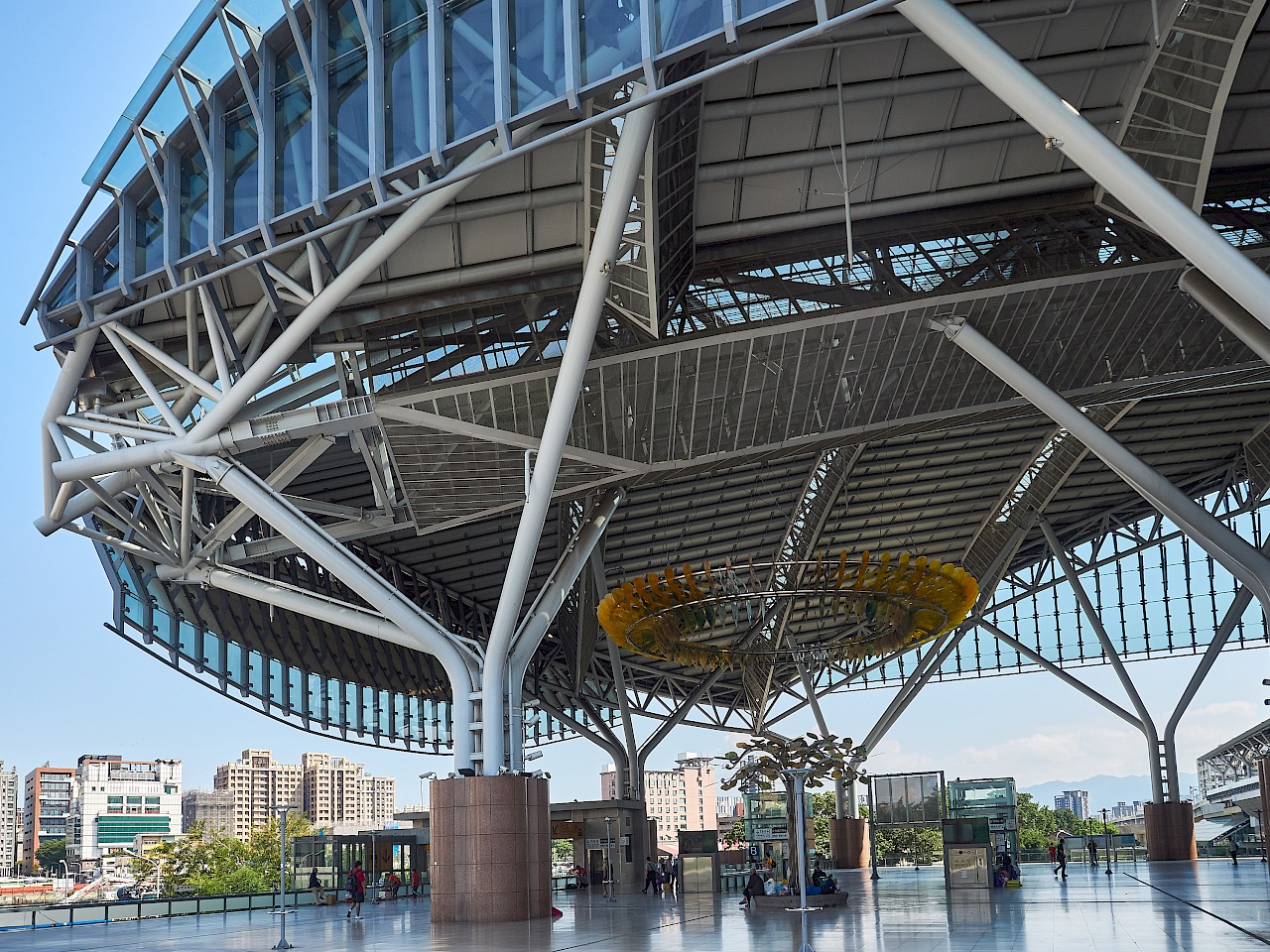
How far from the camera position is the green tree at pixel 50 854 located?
170675 mm

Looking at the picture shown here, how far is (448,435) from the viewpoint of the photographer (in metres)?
28.0

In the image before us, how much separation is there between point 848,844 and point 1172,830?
51.9 ft

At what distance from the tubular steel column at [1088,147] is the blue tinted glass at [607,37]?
3.52 m

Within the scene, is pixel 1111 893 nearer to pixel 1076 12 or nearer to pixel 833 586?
pixel 833 586

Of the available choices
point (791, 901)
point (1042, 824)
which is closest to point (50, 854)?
point (1042, 824)

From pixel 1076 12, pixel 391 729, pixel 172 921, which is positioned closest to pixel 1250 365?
pixel 1076 12

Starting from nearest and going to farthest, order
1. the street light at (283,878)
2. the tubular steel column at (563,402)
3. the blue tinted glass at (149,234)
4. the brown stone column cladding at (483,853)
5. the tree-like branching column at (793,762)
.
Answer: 1. the tubular steel column at (563,402)
2. the street light at (283,878)
3. the blue tinted glass at (149,234)
4. the brown stone column cladding at (483,853)
5. the tree-like branching column at (793,762)

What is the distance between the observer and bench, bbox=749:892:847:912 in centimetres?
2970

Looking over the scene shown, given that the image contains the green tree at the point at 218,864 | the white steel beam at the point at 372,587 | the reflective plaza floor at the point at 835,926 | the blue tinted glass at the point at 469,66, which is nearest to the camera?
the blue tinted glass at the point at 469,66

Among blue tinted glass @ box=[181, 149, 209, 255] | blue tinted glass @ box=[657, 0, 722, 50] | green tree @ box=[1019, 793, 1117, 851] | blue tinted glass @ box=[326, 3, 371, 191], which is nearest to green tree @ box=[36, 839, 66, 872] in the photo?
green tree @ box=[1019, 793, 1117, 851]

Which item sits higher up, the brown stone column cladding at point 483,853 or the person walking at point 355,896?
the brown stone column cladding at point 483,853

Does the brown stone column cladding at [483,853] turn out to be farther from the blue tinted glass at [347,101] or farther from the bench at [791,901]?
the blue tinted glass at [347,101]

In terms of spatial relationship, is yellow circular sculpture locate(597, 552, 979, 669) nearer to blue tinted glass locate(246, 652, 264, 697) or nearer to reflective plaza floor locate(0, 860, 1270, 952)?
reflective plaza floor locate(0, 860, 1270, 952)

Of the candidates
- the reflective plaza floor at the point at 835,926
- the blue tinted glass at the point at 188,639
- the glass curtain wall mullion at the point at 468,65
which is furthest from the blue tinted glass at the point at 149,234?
the blue tinted glass at the point at 188,639
